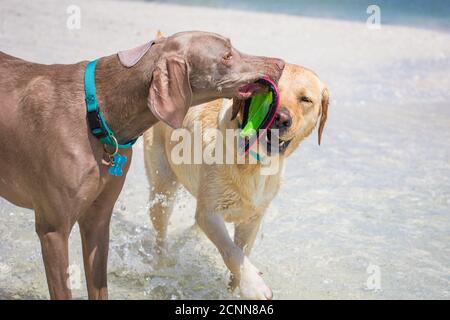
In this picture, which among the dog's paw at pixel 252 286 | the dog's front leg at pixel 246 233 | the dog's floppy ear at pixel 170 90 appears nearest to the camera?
the dog's floppy ear at pixel 170 90

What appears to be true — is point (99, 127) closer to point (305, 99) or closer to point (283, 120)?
point (283, 120)

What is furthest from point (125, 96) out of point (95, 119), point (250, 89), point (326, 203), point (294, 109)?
point (326, 203)

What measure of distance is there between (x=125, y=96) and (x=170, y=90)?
10.9 inches

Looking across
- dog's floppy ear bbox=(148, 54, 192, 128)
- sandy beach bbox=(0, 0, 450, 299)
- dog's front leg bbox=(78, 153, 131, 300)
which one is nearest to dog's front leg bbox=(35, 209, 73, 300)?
dog's front leg bbox=(78, 153, 131, 300)

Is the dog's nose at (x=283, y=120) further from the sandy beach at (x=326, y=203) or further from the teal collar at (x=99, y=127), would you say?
the sandy beach at (x=326, y=203)

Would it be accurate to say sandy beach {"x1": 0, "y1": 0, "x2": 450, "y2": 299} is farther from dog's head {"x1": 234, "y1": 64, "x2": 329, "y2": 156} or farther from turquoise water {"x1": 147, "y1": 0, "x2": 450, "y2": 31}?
turquoise water {"x1": 147, "y1": 0, "x2": 450, "y2": 31}

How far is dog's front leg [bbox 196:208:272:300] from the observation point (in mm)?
4309

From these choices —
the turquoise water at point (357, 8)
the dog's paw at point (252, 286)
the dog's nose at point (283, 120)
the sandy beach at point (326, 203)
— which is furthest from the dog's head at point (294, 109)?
the turquoise water at point (357, 8)

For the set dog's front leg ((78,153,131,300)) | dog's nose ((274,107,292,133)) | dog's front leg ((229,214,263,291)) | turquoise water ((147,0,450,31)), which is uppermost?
dog's nose ((274,107,292,133))

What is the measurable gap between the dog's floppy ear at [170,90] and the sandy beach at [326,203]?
1946mm

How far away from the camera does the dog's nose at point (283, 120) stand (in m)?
4.41

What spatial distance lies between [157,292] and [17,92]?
1943mm

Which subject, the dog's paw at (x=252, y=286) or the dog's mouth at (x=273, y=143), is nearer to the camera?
the dog's paw at (x=252, y=286)
